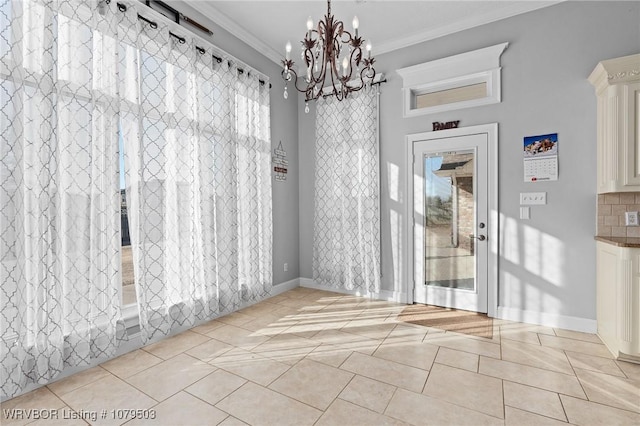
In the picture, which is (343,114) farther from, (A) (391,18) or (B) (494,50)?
(B) (494,50)

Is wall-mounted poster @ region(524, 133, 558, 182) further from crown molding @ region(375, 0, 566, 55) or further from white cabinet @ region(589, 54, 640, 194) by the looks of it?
crown molding @ region(375, 0, 566, 55)

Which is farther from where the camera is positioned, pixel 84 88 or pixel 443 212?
pixel 443 212

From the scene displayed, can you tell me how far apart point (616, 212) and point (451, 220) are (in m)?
1.44

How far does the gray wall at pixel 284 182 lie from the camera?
162 inches

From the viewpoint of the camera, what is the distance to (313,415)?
1782mm

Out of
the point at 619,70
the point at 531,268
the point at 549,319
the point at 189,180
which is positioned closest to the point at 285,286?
the point at 189,180

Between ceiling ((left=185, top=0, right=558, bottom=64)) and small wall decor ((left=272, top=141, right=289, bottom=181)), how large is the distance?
136 centimetres

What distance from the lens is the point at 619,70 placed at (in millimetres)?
2508

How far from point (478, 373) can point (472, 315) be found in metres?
1.32

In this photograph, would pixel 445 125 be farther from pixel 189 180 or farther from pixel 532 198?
pixel 189 180

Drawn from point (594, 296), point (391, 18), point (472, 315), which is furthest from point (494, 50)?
point (472, 315)

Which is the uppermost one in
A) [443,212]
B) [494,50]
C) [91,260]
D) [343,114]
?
[494,50]

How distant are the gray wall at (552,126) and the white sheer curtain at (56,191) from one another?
11.6ft

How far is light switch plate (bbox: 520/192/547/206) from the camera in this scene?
3.07 m
